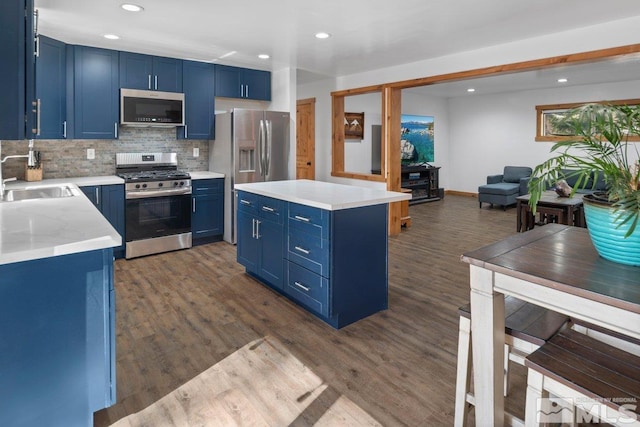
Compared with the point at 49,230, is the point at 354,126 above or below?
above

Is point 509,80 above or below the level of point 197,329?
above

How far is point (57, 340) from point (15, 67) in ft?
3.92

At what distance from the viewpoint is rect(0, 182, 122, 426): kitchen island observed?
157 centimetres

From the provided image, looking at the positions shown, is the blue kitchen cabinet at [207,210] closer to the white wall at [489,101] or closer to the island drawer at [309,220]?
the white wall at [489,101]

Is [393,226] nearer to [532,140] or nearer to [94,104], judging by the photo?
[94,104]

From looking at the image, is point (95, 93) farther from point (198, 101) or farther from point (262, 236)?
point (262, 236)

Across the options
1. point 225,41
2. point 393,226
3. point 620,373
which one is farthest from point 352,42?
point 620,373

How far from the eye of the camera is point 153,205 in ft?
15.1

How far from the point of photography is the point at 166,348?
8.51 feet

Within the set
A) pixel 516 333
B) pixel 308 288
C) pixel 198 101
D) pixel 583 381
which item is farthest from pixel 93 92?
pixel 583 381

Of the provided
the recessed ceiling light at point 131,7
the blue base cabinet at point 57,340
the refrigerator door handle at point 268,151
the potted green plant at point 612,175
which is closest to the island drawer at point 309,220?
the blue base cabinet at point 57,340

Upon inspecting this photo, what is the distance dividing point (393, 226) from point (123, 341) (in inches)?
159

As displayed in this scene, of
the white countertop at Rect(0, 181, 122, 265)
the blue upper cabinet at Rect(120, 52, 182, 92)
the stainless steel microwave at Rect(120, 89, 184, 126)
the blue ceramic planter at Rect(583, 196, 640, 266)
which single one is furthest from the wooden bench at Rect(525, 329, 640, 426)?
the blue upper cabinet at Rect(120, 52, 182, 92)

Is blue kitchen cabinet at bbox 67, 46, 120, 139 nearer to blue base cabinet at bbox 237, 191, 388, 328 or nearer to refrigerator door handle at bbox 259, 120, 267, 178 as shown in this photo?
refrigerator door handle at bbox 259, 120, 267, 178
